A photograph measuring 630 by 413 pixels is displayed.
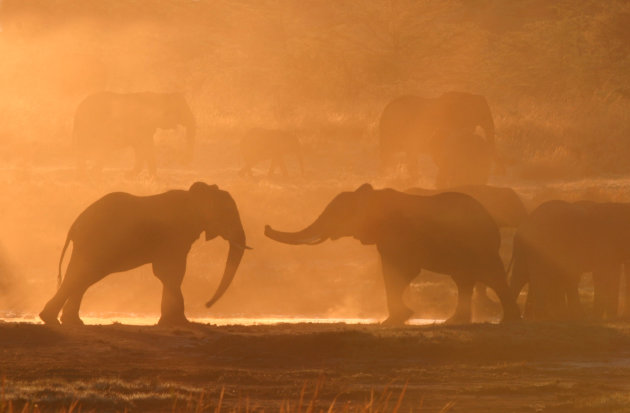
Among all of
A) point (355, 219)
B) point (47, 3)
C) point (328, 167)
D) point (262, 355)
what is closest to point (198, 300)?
point (355, 219)

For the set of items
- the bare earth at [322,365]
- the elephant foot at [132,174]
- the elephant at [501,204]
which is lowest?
the bare earth at [322,365]

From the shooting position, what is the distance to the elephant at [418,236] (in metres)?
21.4

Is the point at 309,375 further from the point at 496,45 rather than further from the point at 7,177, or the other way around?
the point at 496,45

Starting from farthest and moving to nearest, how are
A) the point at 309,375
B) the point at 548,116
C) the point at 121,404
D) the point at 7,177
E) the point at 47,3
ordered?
the point at 47,3, the point at 548,116, the point at 7,177, the point at 309,375, the point at 121,404

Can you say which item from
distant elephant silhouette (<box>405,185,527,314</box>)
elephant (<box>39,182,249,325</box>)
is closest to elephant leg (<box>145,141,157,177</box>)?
distant elephant silhouette (<box>405,185,527,314</box>)

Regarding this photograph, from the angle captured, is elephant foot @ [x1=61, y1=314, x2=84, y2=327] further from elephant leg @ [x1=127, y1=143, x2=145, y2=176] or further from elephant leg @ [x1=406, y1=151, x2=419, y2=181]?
elephant leg @ [x1=406, y1=151, x2=419, y2=181]

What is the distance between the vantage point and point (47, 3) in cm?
8562

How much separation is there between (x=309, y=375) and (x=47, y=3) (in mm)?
70478

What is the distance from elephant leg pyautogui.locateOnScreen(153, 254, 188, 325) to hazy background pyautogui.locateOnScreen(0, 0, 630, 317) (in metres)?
5.76

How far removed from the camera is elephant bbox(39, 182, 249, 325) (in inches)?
801

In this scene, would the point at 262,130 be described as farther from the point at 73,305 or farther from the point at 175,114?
the point at 73,305

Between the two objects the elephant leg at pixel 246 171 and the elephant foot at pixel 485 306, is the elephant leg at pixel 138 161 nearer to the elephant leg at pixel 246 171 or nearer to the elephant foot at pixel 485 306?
the elephant leg at pixel 246 171

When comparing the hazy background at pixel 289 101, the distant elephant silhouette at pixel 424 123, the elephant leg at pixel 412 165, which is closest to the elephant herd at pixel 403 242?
the hazy background at pixel 289 101

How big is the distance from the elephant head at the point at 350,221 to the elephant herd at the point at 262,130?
13677 mm
